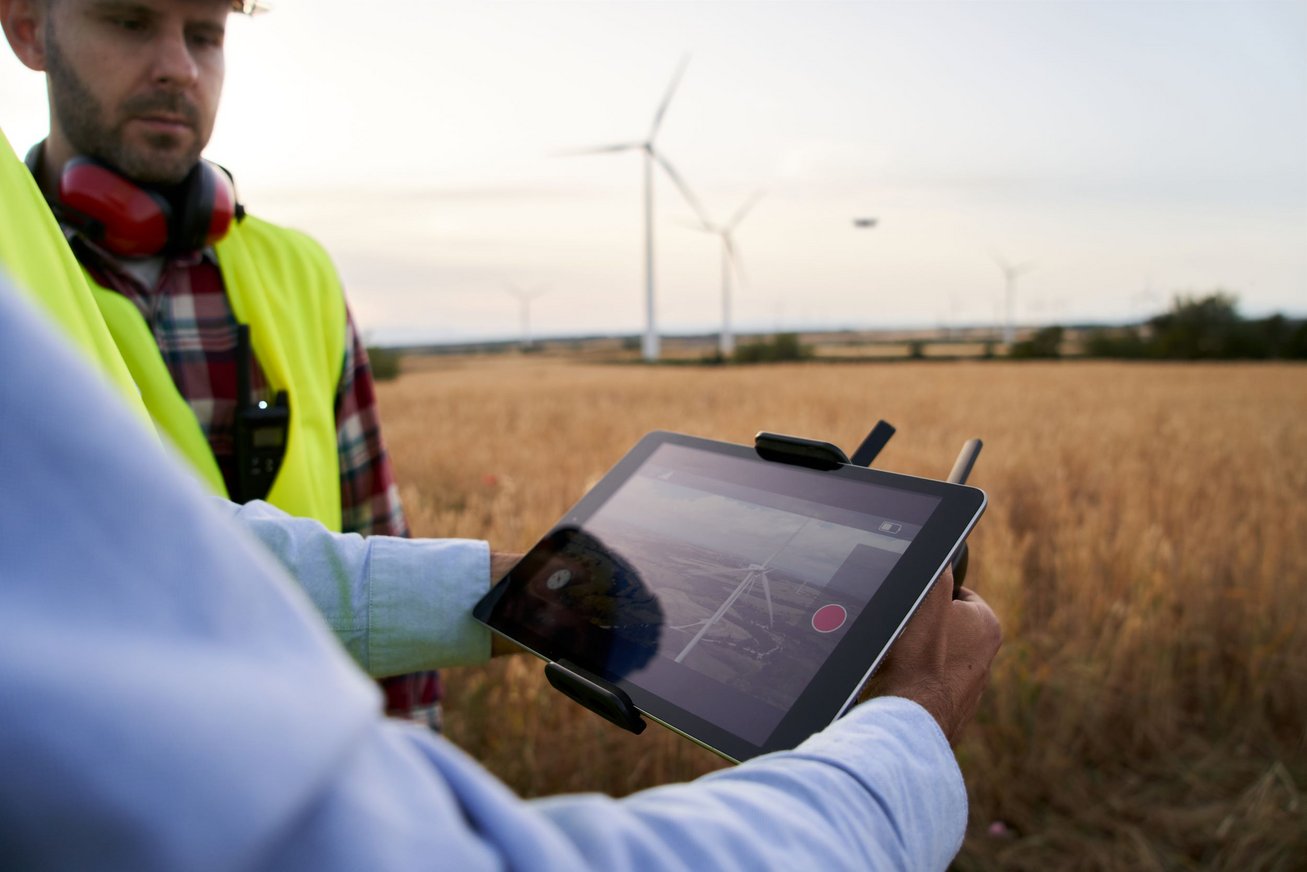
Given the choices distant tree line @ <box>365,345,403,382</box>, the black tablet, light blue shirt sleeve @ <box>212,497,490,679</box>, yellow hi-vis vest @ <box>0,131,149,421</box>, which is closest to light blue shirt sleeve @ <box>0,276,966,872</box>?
yellow hi-vis vest @ <box>0,131,149,421</box>

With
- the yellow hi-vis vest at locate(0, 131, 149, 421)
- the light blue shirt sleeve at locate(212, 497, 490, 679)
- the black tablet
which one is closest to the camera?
the yellow hi-vis vest at locate(0, 131, 149, 421)

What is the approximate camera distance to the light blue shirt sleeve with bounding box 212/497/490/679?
1209mm

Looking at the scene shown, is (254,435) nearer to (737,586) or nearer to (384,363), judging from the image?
(737,586)

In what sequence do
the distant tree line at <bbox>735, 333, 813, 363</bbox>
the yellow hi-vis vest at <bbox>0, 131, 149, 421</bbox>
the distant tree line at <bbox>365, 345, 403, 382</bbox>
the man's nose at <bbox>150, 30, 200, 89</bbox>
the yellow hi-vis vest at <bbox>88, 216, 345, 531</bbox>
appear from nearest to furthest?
the yellow hi-vis vest at <bbox>0, 131, 149, 421</bbox>, the yellow hi-vis vest at <bbox>88, 216, 345, 531</bbox>, the man's nose at <bbox>150, 30, 200, 89</bbox>, the distant tree line at <bbox>365, 345, 403, 382</bbox>, the distant tree line at <bbox>735, 333, 813, 363</bbox>

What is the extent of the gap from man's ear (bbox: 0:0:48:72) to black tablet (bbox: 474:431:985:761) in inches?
67.4

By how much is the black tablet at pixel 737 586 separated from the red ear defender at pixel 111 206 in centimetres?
130

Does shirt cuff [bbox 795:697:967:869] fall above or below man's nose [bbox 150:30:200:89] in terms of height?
below

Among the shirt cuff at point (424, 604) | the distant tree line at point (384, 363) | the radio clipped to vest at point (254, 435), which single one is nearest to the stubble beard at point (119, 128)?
the radio clipped to vest at point (254, 435)

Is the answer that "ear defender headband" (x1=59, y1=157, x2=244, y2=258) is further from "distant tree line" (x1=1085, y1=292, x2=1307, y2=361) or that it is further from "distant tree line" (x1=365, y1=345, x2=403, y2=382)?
"distant tree line" (x1=1085, y1=292, x2=1307, y2=361)

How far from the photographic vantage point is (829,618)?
0.94 metres

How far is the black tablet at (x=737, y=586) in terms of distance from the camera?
35.4 inches

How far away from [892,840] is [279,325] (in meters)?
1.93

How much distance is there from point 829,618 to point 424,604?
2.05ft

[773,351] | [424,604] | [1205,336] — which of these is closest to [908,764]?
[424,604]
